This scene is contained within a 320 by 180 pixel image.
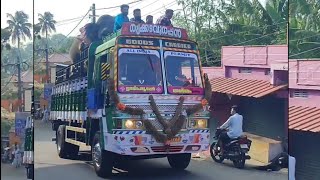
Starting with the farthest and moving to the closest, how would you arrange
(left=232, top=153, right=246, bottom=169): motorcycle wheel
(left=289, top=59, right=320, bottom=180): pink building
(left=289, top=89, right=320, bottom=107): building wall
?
(left=289, top=89, right=320, bottom=107): building wall < (left=289, top=59, right=320, bottom=180): pink building < (left=232, top=153, right=246, bottom=169): motorcycle wheel

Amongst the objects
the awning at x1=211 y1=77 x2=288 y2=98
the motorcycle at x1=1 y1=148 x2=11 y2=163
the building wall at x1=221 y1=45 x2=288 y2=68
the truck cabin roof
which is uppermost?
the truck cabin roof

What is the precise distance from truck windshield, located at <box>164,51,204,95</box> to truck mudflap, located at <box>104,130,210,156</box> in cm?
23

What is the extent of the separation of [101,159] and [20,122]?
0.46 meters

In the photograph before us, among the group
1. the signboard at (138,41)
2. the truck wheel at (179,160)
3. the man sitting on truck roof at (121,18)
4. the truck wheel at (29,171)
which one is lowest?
the truck wheel at (29,171)

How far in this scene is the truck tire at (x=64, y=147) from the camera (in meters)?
2.49

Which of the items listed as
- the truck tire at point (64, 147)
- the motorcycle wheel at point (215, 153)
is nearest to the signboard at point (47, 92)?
the truck tire at point (64, 147)

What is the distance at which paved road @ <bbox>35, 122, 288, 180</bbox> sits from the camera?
2.43m

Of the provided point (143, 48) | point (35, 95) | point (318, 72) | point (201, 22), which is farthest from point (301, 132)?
point (35, 95)

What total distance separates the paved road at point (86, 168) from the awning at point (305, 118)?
90 cm

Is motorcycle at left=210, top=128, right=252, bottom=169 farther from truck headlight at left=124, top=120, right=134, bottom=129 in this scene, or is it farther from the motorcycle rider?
truck headlight at left=124, top=120, right=134, bottom=129

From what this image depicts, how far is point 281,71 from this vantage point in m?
2.62

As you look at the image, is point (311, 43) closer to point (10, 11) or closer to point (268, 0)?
point (268, 0)

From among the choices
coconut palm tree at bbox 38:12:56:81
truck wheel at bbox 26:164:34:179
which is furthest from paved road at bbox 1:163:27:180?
coconut palm tree at bbox 38:12:56:81

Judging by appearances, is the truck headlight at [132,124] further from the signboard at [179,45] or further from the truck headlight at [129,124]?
the signboard at [179,45]
